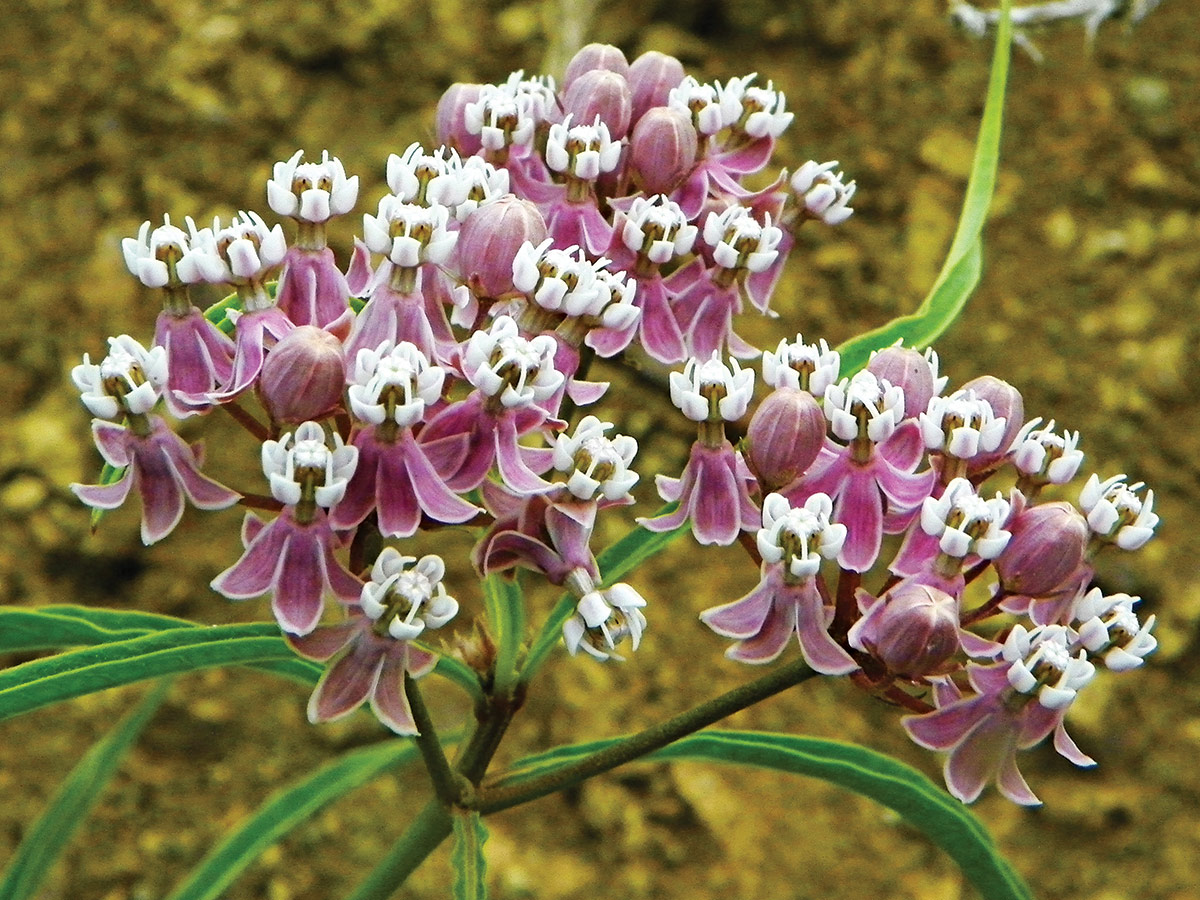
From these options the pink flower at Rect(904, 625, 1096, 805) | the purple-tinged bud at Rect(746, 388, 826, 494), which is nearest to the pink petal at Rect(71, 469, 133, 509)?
the purple-tinged bud at Rect(746, 388, 826, 494)

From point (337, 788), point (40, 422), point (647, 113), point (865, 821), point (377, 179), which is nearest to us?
point (647, 113)

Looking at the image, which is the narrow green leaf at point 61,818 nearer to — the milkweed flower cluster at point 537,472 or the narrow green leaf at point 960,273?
the milkweed flower cluster at point 537,472

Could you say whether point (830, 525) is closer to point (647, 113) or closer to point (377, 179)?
point (647, 113)

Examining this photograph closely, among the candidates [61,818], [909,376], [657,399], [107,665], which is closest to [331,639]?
[107,665]

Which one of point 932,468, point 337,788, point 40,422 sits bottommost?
point 40,422

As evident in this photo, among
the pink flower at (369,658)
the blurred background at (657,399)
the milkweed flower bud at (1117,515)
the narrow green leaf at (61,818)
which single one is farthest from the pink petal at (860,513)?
the blurred background at (657,399)

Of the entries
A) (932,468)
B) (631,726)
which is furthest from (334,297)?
(631,726)

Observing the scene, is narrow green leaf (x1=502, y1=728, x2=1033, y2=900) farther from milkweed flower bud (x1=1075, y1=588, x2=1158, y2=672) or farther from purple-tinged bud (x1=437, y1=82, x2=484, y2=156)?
purple-tinged bud (x1=437, y1=82, x2=484, y2=156)
